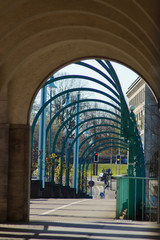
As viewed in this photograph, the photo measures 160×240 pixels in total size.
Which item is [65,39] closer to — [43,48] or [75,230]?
[43,48]

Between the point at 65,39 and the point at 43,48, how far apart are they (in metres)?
0.60

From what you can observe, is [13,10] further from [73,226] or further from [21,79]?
[73,226]

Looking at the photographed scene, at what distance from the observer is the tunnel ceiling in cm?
1025

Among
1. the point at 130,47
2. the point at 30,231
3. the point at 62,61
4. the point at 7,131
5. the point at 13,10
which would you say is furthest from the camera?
the point at 62,61

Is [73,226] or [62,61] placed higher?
[62,61]

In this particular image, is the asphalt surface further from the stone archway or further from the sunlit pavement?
the stone archway

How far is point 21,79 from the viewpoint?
47.1 feet

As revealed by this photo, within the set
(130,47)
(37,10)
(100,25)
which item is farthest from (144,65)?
(37,10)

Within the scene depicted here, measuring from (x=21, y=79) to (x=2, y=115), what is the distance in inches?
42.0

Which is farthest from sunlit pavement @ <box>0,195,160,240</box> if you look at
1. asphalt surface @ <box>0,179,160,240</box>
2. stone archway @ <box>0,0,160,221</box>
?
stone archway @ <box>0,0,160,221</box>

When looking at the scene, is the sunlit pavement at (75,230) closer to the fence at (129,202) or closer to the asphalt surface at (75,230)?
the asphalt surface at (75,230)

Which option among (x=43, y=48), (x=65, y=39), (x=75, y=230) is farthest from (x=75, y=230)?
(x=65, y=39)

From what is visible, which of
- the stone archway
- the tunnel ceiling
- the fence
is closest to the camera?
the tunnel ceiling

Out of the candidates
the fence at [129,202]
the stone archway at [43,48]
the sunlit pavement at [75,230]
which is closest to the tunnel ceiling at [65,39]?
the stone archway at [43,48]
